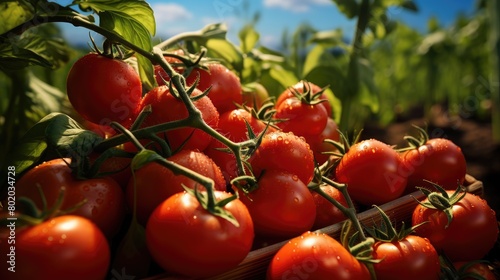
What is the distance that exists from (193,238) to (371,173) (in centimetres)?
57

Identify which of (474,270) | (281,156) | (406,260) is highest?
(281,156)

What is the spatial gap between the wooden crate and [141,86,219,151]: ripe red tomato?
0.27m

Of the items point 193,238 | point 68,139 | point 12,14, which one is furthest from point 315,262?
point 12,14

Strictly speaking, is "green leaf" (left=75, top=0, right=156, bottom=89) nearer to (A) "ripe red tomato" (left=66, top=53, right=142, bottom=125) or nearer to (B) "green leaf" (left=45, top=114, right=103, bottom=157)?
(A) "ripe red tomato" (left=66, top=53, right=142, bottom=125)

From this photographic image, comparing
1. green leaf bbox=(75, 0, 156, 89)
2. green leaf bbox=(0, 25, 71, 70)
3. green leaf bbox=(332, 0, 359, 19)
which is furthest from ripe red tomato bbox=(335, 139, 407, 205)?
green leaf bbox=(332, 0, 359, 19)

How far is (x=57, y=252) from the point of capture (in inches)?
33.0

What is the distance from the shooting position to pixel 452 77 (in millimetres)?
6164

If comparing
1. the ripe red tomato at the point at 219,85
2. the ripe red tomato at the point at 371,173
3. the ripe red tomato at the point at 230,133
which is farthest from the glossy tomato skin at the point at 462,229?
the ripe red tomato at the point at 219,85

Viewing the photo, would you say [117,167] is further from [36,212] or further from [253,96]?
[253,96]

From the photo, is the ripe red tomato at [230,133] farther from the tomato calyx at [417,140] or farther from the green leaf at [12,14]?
the green leaf at [12,14]

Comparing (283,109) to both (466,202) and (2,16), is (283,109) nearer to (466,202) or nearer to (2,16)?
(466,202)

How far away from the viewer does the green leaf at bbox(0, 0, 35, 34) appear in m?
1.51

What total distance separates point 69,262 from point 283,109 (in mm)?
729

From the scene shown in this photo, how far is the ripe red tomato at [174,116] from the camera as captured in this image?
113 cm
